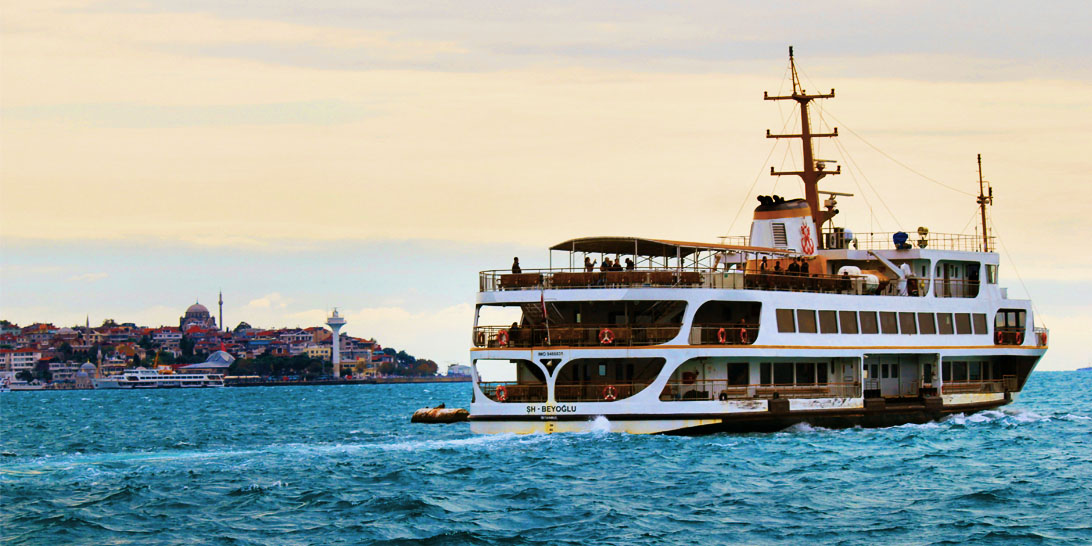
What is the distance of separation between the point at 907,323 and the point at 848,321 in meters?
2.98

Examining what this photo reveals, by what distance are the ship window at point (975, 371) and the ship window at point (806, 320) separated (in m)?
9.66

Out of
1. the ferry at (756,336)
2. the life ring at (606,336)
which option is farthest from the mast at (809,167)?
the life ring at (606,336)

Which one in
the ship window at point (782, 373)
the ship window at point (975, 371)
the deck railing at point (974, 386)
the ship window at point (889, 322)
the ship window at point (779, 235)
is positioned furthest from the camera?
the ship window at point (975, 371)

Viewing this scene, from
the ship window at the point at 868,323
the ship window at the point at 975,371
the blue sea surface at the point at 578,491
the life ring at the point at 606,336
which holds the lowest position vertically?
the blue sea surface at the point at 578,491

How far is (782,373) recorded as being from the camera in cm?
4050

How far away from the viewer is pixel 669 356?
3631 centimetres

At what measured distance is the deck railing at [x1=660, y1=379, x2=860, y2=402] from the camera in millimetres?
37688

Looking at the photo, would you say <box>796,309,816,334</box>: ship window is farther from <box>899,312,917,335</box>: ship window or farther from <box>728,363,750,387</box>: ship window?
<box>899,312,917,335</box>: ship window

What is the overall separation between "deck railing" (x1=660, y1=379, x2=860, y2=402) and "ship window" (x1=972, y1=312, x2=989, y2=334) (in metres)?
7.10

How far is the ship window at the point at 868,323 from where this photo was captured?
42125 mm

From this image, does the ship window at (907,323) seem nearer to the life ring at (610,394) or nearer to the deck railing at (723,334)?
the deck railing at (723,334)

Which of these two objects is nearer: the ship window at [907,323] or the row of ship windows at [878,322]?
the row of ship windows at [878,322]

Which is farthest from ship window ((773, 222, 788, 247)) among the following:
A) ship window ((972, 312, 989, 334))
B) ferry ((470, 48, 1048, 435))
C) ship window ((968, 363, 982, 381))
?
ship window ((968, 363, 982, 381))

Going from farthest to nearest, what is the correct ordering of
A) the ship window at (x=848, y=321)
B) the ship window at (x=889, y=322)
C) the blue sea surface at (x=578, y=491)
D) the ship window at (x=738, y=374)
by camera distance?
the ship window at (x=889, y=322) < the ship window at (x=848, y=321) < the ship window at (x=738, y=374) < the blue sea surface at (x=578, y=491)
